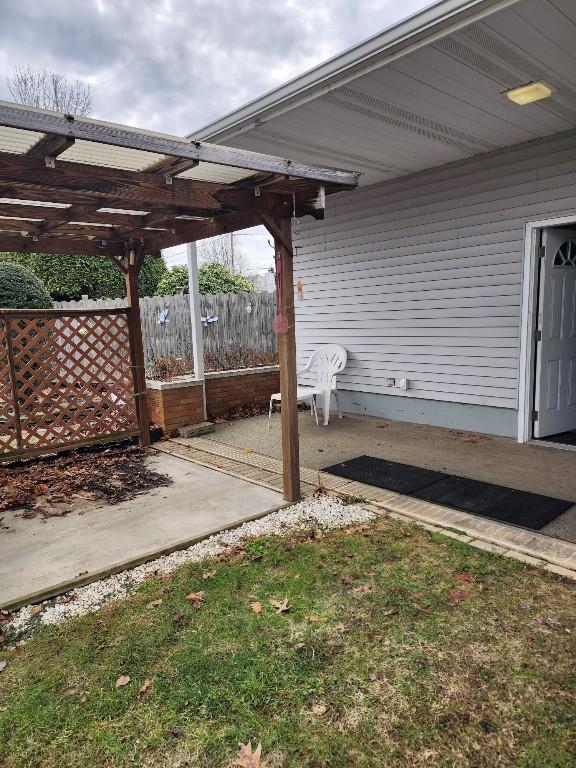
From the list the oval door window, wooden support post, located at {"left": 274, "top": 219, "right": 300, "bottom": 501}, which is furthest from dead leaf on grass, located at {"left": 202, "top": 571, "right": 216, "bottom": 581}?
the oval door window

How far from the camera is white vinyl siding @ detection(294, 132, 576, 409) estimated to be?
4812 millimetres

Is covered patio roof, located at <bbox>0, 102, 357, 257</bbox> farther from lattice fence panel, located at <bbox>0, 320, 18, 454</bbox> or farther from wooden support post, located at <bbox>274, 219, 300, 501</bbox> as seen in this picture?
lattice fence panel, located at <bbox>0, 320, 18, 454</bbox>

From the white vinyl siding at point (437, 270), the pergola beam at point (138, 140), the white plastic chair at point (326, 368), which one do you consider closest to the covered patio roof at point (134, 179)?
the pergola beam at point (138, 140)

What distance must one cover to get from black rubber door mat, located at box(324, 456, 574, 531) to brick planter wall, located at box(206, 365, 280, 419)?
2.42 meters

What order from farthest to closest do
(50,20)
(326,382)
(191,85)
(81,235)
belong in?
(191,85)
(50,20)
(326,382)
(81,235)

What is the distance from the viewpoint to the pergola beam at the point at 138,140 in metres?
2.01

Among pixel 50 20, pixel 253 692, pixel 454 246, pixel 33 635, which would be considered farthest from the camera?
pixel 50 20

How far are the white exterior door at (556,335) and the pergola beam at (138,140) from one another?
2.90 m

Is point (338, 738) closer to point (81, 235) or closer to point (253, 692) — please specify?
point (253, 692)

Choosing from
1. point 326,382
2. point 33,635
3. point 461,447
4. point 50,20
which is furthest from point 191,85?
point 33,635

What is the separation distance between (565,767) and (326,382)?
527 centimetres

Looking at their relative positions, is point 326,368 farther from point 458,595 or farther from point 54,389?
point 458,595

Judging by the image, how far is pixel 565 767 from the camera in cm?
146

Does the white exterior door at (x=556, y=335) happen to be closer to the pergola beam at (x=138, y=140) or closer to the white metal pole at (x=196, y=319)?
the pergola beam at (x=138, y=140)
